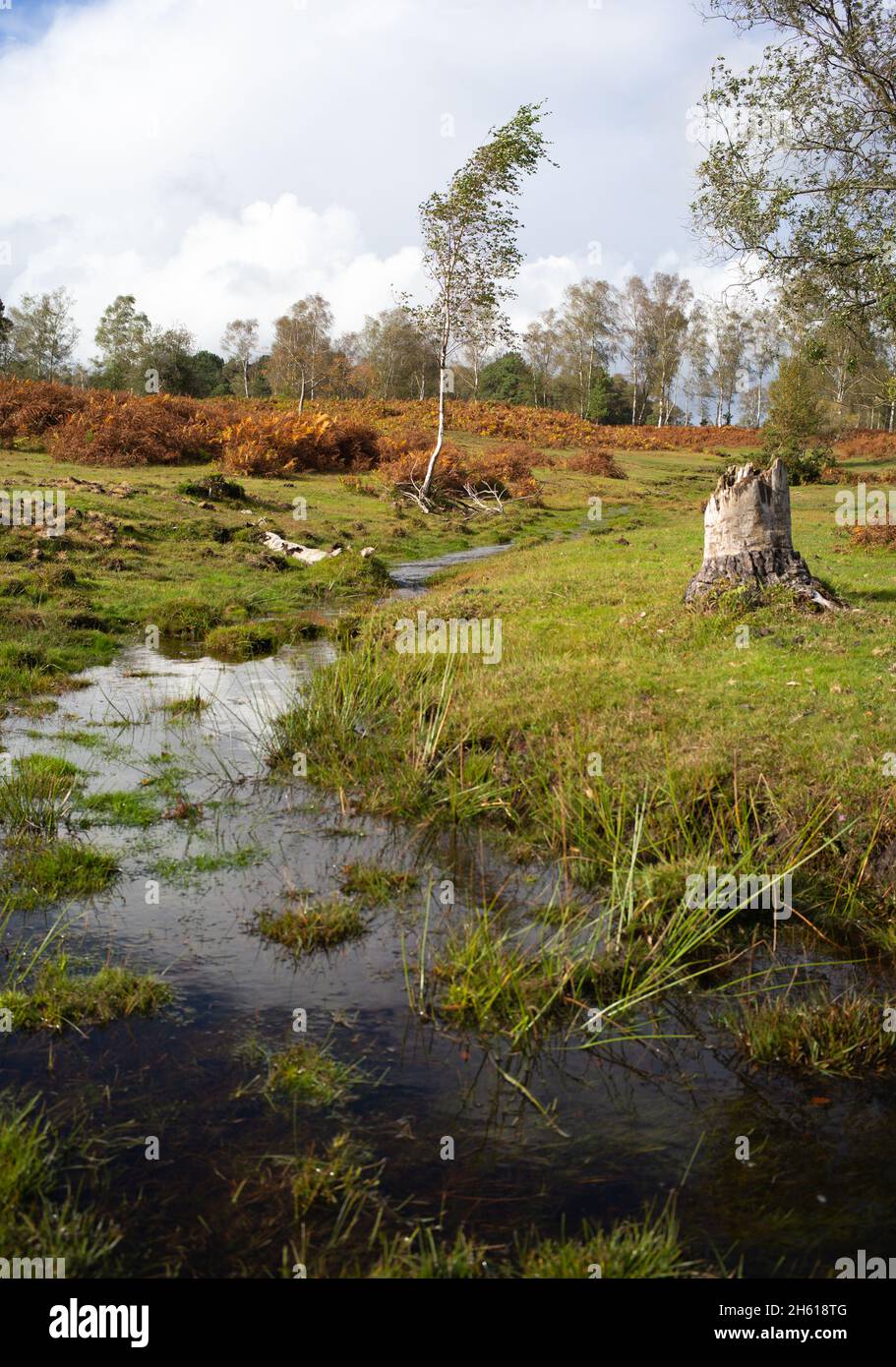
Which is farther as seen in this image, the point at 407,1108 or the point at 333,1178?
the point at 407,1108

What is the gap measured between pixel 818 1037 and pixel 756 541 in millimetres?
9815

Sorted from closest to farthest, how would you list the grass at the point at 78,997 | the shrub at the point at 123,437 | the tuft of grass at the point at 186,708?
1. the grass at the point at 78,997
2. the tuft of grass at the point at 186,708
3. the shrub at the point at 123,437

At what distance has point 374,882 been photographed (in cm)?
798

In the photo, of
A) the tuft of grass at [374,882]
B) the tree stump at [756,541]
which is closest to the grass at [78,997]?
the tuft of grass at [374,882]

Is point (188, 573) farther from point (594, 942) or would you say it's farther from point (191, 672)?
point (594, 942)

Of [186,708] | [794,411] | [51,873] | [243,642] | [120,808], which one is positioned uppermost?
[794,411]

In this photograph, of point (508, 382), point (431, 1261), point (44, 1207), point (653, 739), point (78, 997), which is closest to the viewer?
point (431, 1261)

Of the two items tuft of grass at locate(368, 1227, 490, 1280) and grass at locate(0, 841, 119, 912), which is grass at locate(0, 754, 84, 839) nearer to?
grass at locate(0, 841, 119, 912)

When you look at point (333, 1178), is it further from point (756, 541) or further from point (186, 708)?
point (756, 541)

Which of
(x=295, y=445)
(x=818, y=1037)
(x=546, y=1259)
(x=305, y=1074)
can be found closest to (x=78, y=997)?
(x=305, y=1074)

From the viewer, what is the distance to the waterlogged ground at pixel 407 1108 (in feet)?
14.9

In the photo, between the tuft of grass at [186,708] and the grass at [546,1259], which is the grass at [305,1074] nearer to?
the grass at [546,1259]

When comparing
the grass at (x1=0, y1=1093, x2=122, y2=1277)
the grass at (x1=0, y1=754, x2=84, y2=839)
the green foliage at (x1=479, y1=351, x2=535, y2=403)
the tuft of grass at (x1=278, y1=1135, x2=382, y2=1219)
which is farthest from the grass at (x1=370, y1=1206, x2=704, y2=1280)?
the green foliage at (x1=479, y1=351, x2=535, y2=403)

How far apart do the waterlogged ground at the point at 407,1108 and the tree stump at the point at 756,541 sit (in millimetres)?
7962
